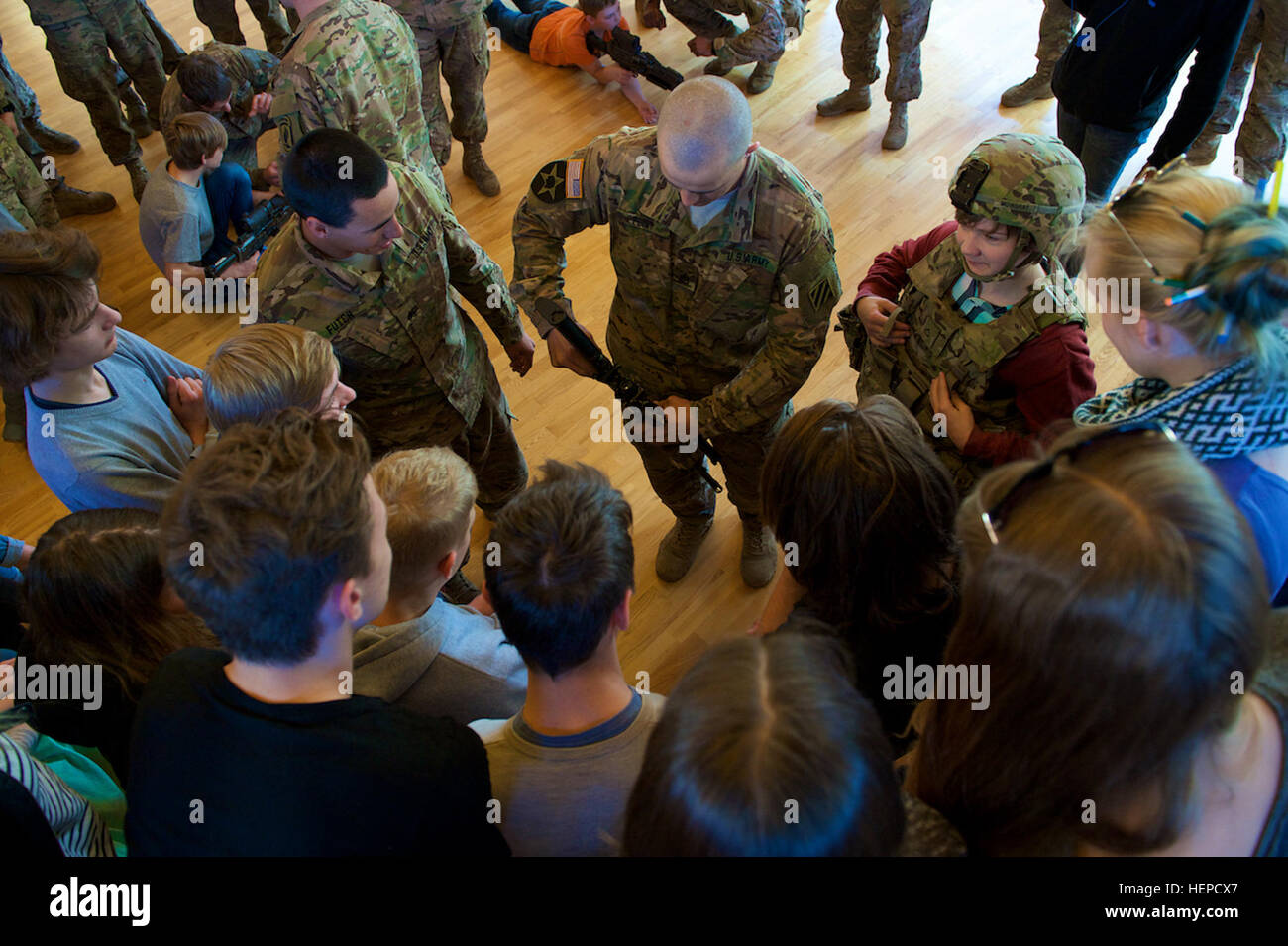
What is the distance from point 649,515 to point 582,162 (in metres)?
1.30

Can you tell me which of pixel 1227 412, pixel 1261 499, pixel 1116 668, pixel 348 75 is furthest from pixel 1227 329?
pixel 348 75

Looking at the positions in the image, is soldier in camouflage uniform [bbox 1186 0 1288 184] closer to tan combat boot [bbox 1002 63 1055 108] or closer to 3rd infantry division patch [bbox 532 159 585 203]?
tan combat boot [bbox 1002 63 1055 108]

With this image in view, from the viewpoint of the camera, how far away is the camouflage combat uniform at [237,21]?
4426 millimetres

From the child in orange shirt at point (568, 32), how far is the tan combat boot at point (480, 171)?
2.76ft

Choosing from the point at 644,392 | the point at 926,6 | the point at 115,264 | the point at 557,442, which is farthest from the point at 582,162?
the point at 115,264

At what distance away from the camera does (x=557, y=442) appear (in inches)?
125

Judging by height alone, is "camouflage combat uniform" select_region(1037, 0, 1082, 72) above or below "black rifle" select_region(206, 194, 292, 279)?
above

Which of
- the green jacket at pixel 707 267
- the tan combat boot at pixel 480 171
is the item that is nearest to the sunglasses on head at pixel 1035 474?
the green jacket at pixel 707 267

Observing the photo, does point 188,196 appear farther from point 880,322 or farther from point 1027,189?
point 1027,189

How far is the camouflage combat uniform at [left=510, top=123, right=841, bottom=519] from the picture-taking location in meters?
1.99

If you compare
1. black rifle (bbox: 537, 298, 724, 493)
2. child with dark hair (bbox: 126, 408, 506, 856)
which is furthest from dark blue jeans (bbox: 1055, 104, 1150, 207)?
child with dark hair (bbox: 126, 408, 506, 856)

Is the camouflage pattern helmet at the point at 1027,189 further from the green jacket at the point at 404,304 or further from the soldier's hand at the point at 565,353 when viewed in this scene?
the green jacket at the point at 404,304

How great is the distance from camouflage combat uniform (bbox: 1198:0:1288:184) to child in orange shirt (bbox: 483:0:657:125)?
2.58m
